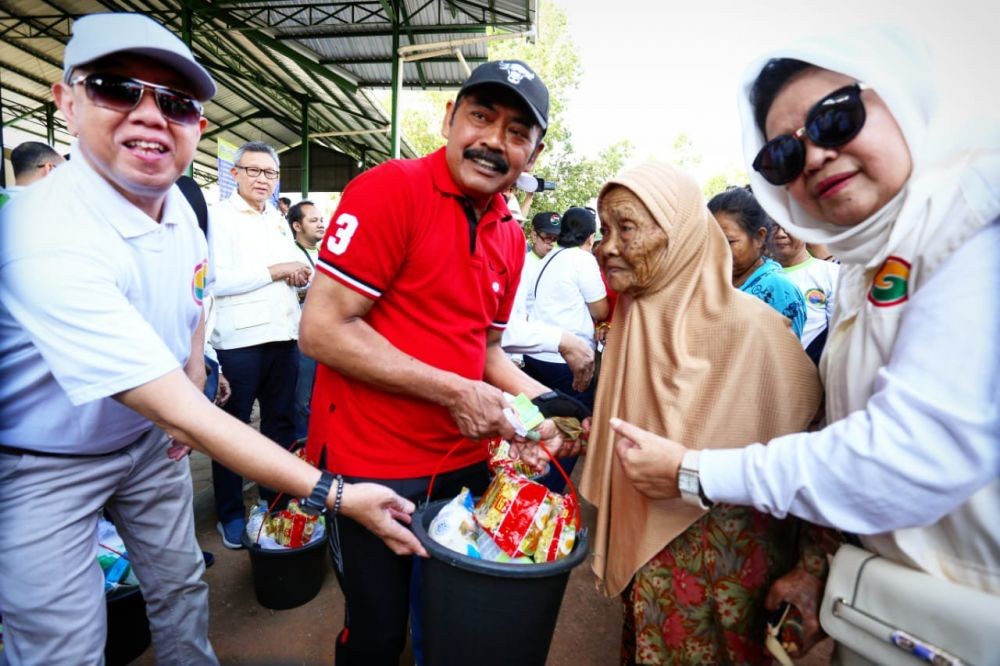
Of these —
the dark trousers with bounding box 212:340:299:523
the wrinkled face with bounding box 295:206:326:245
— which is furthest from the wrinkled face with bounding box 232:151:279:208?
the wrinkled face with bounding box 295:206:326:245

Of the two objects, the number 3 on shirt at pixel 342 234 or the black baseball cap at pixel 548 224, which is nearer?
the number 3 on shirt at pixel 342 234

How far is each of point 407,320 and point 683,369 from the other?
866 millimetres

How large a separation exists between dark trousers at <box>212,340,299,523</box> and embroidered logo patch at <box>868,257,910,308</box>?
356 cm

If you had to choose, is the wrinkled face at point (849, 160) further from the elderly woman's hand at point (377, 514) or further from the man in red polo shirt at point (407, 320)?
the elderly woman's hand at point (377, 514)

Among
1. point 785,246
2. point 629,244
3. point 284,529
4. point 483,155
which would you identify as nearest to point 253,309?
point 284,529

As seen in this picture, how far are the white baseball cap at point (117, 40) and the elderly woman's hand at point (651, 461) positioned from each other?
5.50 feet

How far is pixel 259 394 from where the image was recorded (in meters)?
3.86

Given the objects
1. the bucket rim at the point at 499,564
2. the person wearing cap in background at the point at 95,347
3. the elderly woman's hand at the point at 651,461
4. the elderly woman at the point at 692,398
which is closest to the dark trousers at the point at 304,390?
the person wearing cap in background at the point at 95,347

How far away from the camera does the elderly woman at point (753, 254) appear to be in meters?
2.95

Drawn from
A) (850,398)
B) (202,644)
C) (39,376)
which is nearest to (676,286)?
(850,398)

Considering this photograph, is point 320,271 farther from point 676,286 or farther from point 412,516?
point 676,286

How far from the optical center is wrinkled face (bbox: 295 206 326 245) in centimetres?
512

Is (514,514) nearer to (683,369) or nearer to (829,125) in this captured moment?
(683,369)

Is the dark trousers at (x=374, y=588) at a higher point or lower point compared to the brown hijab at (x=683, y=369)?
lower
